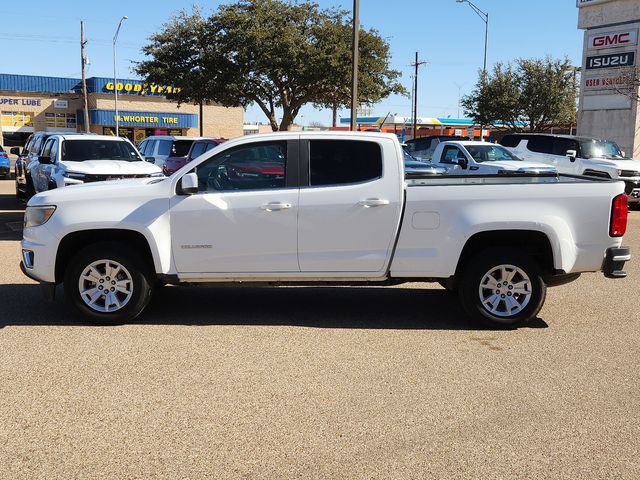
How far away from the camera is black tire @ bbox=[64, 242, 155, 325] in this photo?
249 inches

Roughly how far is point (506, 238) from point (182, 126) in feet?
201

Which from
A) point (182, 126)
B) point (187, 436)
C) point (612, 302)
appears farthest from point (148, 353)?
point (182, 126)

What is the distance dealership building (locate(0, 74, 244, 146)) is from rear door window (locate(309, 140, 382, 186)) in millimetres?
52696

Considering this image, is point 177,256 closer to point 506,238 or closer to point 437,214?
point 437,214

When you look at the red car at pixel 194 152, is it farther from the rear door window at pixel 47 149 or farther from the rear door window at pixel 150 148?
the rear door window at pixel 47 149

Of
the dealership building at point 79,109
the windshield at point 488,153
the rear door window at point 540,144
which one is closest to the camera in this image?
the windshield at point 488,153

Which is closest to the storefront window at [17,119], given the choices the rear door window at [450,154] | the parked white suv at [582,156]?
the parked white suv at [582,156]

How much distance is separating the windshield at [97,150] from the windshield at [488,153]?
337 inches

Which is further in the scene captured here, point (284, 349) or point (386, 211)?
point (386, 211)

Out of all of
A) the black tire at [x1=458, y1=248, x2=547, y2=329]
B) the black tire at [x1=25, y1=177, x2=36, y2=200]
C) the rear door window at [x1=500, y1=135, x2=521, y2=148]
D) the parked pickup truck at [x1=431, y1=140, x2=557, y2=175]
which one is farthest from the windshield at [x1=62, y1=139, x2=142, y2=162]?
the rear door window at [x1=500, y1=135, x2=521, y2=148]

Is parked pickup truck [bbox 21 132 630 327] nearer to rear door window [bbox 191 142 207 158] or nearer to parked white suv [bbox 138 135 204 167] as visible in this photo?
rear door window [bbox 191 142 207 158]

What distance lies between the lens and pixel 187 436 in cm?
402

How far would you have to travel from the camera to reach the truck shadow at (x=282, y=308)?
21.6 ft

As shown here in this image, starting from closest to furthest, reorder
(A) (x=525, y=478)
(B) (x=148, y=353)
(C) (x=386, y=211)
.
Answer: (A) (x=525, y=478) < (B) (x=148, y=353) < (C) (x=386, y=211)
